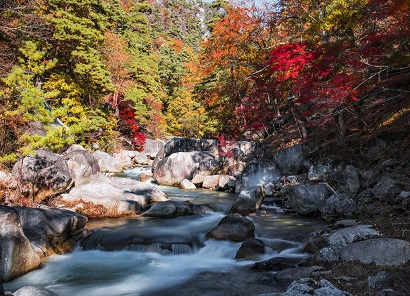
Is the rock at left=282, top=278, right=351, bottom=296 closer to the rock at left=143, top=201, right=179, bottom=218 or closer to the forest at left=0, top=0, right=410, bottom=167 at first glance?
the forest at left=0, top=0, right=410, bottom=167

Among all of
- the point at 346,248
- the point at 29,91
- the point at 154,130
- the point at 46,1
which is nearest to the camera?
the point at 346,248

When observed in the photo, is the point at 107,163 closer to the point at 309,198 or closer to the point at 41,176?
the point at 41,176

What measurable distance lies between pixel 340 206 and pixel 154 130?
2500 cm

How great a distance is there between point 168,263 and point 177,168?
1185 centimetres

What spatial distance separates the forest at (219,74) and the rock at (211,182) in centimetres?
460

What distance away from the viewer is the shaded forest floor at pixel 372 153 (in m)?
4.69

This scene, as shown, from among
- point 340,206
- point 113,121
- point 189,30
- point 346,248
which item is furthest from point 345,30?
point 189,30

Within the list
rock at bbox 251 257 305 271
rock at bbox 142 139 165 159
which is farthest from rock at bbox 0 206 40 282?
rock at bbox 142 139 165 159

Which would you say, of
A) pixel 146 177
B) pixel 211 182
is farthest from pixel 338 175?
pixel 146 177

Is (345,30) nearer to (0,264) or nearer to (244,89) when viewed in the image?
(244,89)

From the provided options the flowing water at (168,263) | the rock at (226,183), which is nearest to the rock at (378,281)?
the flowing water at (168,263)

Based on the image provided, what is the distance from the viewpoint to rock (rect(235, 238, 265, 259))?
25.8ft

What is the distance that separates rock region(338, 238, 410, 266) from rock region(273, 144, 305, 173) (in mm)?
9503

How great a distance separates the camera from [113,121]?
2527cm
